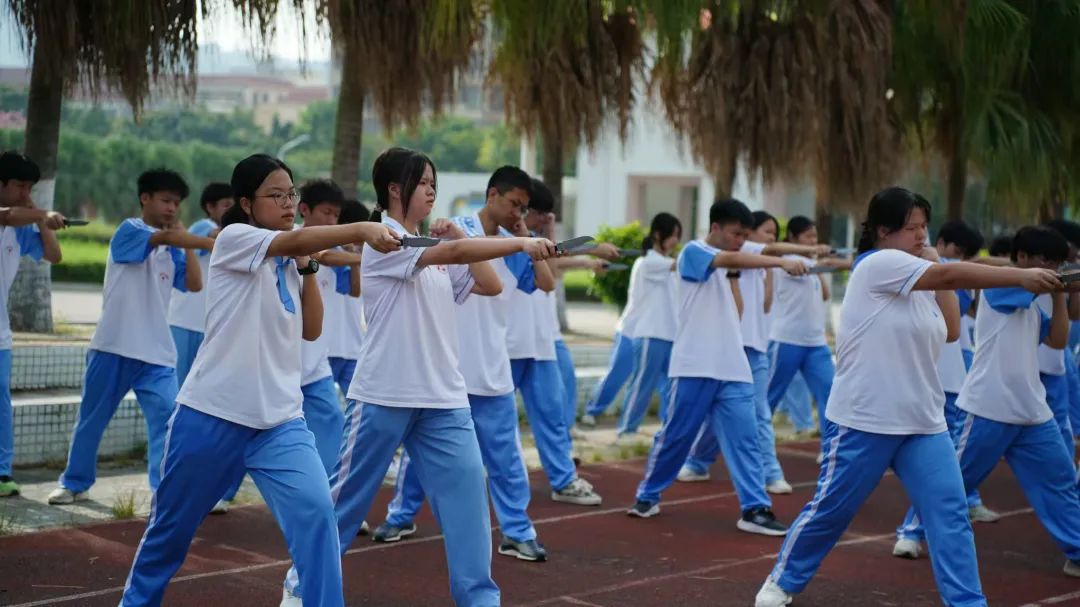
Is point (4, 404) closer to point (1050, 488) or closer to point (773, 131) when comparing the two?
point (1050, 488)

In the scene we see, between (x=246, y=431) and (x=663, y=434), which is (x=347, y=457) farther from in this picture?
(x=663, y=434)

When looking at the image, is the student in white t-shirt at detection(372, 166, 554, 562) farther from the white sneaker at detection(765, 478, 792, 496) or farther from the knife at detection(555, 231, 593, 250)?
the white sneaker at detection(765, 478, 792, 496)

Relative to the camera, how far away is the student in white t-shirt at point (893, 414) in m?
5.62

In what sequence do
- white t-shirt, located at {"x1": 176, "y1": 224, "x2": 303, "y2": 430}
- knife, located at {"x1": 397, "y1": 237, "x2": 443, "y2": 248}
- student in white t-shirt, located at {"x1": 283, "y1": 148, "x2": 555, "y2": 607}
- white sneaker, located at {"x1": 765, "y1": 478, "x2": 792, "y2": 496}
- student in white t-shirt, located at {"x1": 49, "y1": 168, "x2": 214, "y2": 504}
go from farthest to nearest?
white sneaker, located at {"x1": 765, "y1": 478, "x2": 792, "y2": 496}, student in white t-shirt, located at {"x1": 49, "y1": 168, "x2": 214, "y2": 504}, student in white t-shirt, located at {"x1": 283, "y1": 148, "x2": 555, "y2": 607}, white t-shirt, located at {"x1": 176, "y1": 224, "x2": 303, "y2": 430}, knife, located at {"x1": 397, "y1": 237, "x2": 443, "y2": 248}

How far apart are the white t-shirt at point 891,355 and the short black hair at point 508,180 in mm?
1862

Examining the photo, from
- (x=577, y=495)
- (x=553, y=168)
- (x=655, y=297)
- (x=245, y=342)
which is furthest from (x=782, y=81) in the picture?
(x=245, y=342)

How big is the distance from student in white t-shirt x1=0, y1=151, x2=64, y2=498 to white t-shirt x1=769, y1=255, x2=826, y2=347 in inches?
205

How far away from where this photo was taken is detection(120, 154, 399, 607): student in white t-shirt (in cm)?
467

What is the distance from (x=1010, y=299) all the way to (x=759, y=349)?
2.71 m

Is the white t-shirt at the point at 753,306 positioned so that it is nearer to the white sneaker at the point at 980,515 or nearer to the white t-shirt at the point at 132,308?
the white sneaker at the point at 980,515

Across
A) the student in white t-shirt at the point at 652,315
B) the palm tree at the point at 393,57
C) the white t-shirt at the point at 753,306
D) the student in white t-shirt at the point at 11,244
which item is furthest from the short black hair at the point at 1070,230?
the student in white t-shirt at the point at 11,244

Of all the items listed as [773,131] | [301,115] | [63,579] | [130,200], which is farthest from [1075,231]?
[301,115]

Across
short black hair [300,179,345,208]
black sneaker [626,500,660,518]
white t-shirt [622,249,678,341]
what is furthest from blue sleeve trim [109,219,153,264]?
white t-shirt [622,249,678,341]

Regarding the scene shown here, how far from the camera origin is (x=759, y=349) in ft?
31.5
